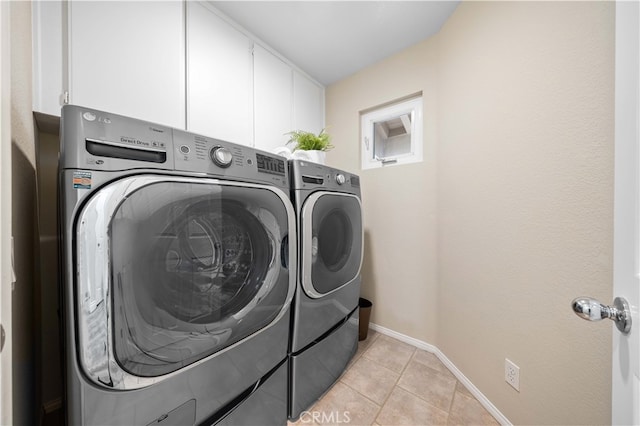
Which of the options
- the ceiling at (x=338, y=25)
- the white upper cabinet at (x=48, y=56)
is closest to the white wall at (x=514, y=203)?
the ceiling at (x=338, y=25)

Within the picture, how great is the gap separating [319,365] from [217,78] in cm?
179

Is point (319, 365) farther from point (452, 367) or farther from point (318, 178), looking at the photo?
point (318, 178)

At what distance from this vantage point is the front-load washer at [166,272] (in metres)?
0.53

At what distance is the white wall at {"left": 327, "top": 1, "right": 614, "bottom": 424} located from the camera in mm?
739

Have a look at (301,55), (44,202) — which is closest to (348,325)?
(44,202)

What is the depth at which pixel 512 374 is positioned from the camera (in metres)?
1.01

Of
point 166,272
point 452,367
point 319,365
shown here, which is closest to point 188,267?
point 166,272

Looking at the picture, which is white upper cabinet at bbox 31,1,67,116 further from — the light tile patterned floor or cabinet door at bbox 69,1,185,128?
the light tile patterned floor

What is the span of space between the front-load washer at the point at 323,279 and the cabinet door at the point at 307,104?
0.87 m

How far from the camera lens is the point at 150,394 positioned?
63 cm

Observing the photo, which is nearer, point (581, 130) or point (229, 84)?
point (581, 130)

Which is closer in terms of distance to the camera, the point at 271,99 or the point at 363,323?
the point at 271,99

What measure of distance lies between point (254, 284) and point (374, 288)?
1.38 meters

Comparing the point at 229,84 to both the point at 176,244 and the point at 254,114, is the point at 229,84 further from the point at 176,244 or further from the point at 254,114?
the point at 176,244
